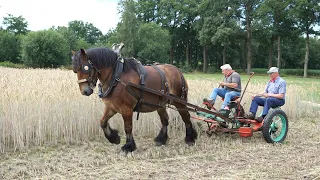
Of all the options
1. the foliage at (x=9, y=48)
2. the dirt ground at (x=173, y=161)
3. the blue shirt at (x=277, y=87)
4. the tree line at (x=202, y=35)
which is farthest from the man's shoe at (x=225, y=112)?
the foliage at (x=9, y=48)

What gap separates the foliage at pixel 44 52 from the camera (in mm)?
41594

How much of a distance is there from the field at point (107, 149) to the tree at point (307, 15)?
1110 inches

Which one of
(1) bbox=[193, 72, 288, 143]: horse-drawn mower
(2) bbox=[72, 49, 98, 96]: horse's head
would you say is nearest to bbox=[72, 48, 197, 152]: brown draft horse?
(2) bbox=[72, 49, 98, 96]: horse's head

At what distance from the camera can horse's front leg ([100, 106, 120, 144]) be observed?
5441mm

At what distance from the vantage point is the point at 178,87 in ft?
20.5

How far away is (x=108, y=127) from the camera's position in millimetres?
5582

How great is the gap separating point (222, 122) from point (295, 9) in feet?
101

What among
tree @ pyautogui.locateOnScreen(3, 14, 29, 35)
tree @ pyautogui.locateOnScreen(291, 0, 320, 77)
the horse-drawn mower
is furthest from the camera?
tree @ pyautogui.locateOnScreen(3, 14, 29, 35)

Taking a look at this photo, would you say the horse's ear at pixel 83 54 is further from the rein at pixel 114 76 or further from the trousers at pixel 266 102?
the trousers at pixel 266 102

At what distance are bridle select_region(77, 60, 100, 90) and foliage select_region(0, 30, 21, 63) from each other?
2077 inches

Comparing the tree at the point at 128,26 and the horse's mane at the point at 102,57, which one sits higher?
the tree at the point at 128,26

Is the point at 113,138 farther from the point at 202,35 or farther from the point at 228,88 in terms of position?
the point at 202,35

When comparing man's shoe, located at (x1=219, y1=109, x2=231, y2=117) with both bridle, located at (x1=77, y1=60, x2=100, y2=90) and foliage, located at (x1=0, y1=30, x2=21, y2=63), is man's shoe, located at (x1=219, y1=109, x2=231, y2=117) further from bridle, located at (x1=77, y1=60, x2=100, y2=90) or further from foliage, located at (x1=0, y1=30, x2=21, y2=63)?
foliage, located at (x1=0, y1=30, x2=21, y2=63)

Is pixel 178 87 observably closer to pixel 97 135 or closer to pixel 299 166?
pixel 97 135
